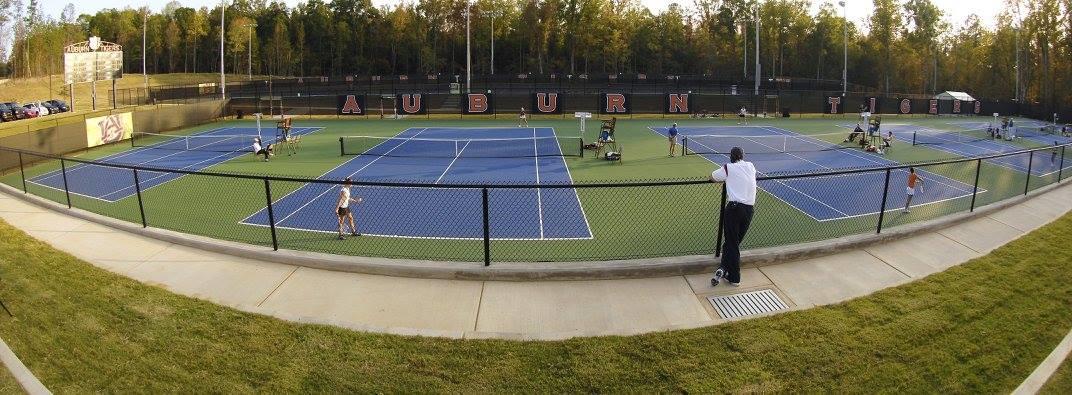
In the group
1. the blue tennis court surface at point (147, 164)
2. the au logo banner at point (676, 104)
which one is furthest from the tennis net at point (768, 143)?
the blue tennis court surface at point (147, 164)

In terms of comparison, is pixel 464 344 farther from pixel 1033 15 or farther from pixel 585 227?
pixel 1033 15

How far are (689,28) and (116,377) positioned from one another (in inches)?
4511

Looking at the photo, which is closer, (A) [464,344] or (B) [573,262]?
(A) [464,344]

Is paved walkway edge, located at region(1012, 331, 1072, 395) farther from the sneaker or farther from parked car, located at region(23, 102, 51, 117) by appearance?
parked car, located at region(23, 102, 51, 117)

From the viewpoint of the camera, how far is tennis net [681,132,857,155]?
3119cm

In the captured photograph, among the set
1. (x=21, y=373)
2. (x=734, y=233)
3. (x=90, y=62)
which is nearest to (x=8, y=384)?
(x=21, y=373)

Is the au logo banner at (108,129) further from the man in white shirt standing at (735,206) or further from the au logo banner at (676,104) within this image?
the au logo banner at (676,104)

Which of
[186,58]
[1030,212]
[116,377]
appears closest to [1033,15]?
[1030,212]

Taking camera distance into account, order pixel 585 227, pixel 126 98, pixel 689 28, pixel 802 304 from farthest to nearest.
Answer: pixel 689 28
pixel 126 98
pixel 585 227
pixel 802 304

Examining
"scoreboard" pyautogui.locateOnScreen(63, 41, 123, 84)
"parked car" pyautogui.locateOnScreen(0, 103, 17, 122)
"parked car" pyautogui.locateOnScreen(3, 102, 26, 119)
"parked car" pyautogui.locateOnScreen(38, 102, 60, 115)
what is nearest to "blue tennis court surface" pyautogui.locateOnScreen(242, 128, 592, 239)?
"scoreboard" pyautogui.locateOnScreen(63, 41, 123, 84)

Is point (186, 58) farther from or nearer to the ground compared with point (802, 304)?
farther from the ground

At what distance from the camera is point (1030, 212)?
13117 millimetres

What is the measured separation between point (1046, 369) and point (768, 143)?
2950cm

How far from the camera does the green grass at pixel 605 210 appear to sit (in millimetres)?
12836
